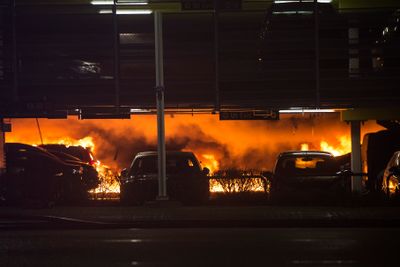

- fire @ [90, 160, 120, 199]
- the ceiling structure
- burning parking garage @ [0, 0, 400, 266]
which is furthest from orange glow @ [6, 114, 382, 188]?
fire @ [90, 160, 120, 199]

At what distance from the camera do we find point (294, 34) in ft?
60.0

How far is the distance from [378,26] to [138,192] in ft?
27.1

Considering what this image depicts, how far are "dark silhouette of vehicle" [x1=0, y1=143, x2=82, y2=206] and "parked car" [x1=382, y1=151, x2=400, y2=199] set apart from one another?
7.87 m

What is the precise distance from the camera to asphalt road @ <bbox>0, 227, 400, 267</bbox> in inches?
373

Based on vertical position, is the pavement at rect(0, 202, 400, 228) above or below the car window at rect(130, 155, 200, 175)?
below

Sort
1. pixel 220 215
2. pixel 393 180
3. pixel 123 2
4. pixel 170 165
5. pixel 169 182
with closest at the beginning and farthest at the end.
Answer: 1. pixel 220 215
2. pixel 169 182
3. pixel 393 180
4. pixel 170 165
5. pixel 123 2

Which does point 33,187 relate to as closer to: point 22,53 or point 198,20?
point 22,53

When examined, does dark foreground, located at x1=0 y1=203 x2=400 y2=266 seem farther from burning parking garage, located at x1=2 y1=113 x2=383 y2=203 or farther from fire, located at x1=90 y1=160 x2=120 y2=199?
burning parking garage, located at x1=2 y1=113 x2=383 y2=203

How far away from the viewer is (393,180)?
15.7 m

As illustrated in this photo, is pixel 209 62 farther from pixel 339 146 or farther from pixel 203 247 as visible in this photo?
pixel 203 247

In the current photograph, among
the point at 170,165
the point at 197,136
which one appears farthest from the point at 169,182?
the point at 197,136

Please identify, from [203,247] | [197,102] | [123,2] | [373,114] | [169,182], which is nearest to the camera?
[203,247]

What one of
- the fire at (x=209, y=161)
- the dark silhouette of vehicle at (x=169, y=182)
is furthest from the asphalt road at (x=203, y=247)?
the fire at (x=209, y=161)

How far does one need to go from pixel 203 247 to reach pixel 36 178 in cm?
667
